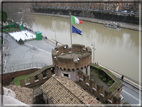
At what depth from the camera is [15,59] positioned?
20234 millimetres

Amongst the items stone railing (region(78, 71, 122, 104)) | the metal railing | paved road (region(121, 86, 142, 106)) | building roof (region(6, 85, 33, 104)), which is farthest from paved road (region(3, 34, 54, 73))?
building roof (region(6, 85, 33, 104))

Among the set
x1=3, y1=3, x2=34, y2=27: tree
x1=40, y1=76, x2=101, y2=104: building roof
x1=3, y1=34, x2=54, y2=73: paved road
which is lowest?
x1=40, y1=76, x2=101, y2=104: building roof

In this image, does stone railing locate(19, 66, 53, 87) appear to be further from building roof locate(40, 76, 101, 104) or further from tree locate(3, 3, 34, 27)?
tree locate(3, 3, 34, 27)

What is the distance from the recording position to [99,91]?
10742 mm

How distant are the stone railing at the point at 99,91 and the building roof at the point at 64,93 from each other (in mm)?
2720

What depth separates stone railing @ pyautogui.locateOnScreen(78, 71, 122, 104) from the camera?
9.89m

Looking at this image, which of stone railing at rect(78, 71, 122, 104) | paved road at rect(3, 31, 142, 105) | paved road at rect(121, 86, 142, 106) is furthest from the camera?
paved road at rect(3, 31, 142, 105)

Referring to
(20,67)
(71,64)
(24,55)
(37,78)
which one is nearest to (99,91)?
(71,64)

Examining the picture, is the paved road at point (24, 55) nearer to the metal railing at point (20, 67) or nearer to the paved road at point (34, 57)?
the paved road at point (34, 57)

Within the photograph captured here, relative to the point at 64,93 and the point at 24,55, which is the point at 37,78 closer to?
the point at 64,93

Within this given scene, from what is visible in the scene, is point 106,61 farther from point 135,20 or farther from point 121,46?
point 135,20

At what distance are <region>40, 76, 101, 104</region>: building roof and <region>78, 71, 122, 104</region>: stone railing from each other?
2.72 metres

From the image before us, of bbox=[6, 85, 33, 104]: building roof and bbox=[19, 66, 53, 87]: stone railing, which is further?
bbox=[19, 66, 53, 87]: stone railing

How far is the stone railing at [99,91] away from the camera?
9889 millimetres
